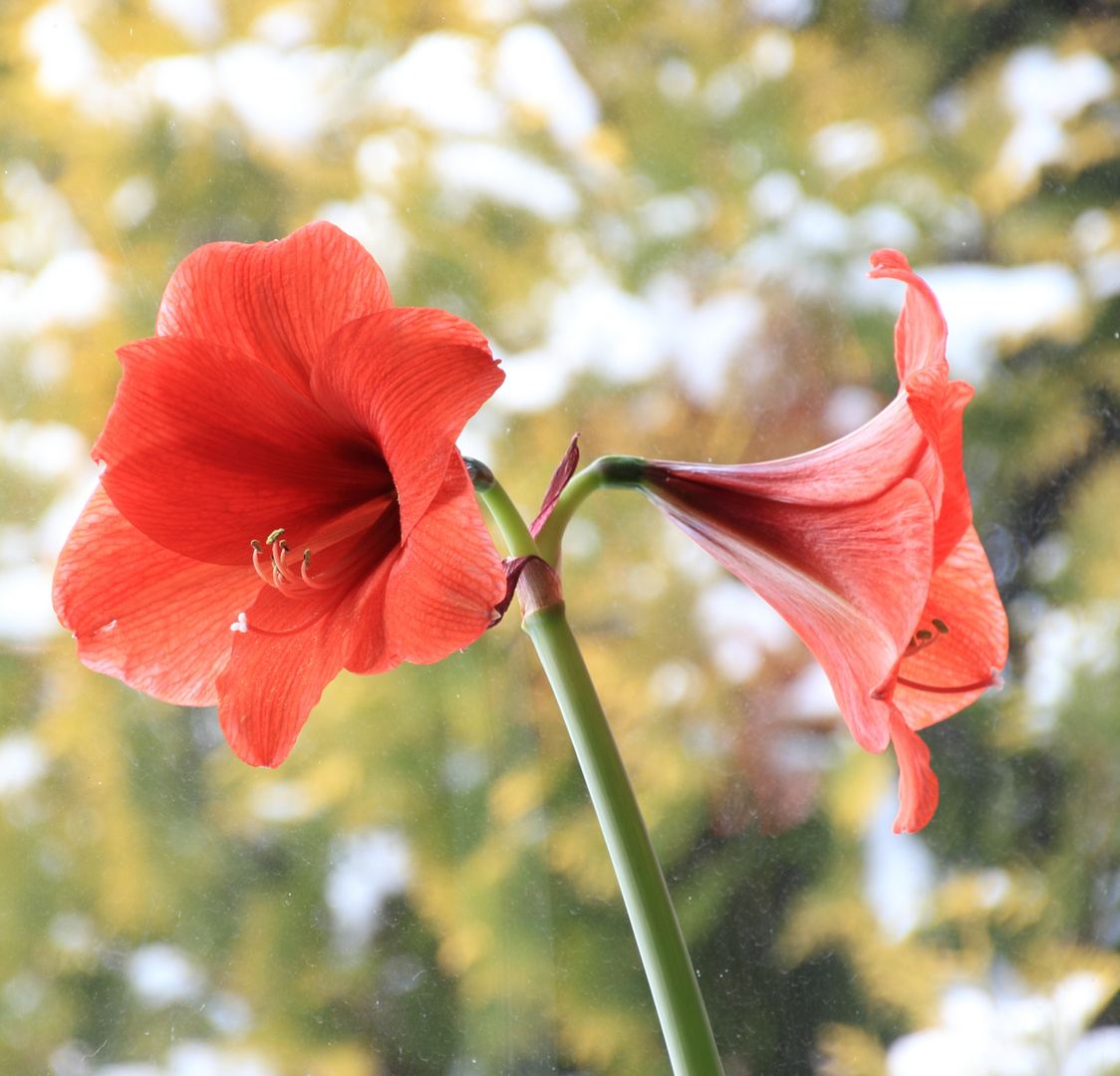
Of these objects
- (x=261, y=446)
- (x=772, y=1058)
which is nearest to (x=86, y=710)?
(x=261, y=446)

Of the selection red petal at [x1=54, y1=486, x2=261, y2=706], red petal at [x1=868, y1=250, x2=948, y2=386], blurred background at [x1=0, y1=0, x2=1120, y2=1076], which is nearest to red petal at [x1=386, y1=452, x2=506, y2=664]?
→ red petal at [x1=54, y1=486, x2=261, y2=706]

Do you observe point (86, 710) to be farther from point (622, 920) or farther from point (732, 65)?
point (732, 65)

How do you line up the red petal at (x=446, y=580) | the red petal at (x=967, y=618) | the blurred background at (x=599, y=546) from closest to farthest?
1. the red petal at (x=446, y=580)
2. the red petal at (x=967, y=618)
3. the blurred background at (x=599, y=546)

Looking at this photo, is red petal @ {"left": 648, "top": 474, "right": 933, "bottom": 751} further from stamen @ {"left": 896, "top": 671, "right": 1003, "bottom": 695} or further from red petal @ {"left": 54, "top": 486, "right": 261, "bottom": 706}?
red petal @ {"left": 54, "top": 486, "right": 261, "bottom": 706}

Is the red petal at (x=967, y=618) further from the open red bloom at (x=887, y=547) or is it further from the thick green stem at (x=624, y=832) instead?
the thick green stem at (x=624, y=832)

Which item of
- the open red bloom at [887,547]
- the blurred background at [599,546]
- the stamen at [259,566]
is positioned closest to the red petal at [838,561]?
the open red bloom at [887,547]

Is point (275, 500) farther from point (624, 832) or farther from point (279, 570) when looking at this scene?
point (624, 832)
